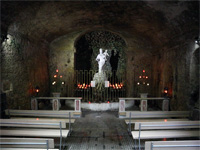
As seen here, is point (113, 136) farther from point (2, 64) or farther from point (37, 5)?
point (37, 5)

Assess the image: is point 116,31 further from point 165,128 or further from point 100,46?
point 165,128

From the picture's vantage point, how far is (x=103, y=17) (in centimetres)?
772

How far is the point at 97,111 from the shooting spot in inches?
330

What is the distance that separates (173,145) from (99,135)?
102 inches

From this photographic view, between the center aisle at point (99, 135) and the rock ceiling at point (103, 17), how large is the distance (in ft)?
14.8

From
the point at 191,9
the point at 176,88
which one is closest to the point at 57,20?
the point at 191,9

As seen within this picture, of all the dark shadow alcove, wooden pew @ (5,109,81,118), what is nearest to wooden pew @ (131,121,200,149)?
wooden pew @ (5,109,81,118)

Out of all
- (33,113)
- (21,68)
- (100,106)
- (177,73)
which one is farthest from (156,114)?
(21,68)

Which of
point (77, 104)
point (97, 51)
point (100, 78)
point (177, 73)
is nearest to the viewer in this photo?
point (177, 73)

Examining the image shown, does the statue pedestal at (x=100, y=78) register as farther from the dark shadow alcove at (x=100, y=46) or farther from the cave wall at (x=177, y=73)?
the cave wall at (x=177, y=73)

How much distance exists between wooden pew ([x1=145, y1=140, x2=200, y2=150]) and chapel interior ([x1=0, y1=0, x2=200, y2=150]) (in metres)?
1.41

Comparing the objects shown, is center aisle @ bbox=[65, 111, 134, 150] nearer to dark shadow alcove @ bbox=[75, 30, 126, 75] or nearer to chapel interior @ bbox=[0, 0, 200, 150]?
chapel interior @ bbox=[0, 0, 200, 150]

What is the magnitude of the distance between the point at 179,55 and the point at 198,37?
5.74ft

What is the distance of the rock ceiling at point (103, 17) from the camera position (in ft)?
17.7
